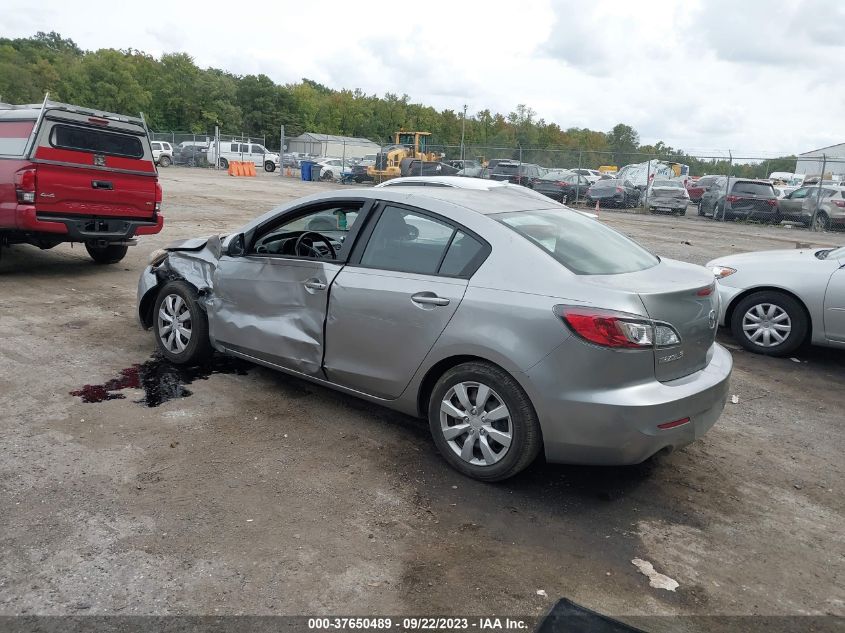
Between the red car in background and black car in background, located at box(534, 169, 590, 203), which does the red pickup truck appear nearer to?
black car in background, located at box(534, 169, 590, 203)

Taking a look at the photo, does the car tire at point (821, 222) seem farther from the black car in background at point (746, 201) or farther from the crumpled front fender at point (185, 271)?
the crumpled front fender at point (185, 271)

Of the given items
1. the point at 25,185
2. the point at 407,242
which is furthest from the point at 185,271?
the point at 25,185

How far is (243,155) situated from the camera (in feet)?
152

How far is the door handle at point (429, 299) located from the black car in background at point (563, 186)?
931 inches

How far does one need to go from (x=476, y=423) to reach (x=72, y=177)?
6.62 metres

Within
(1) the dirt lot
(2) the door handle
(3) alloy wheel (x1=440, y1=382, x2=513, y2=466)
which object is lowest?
(1) the dirt lot

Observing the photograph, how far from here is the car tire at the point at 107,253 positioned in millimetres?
9820

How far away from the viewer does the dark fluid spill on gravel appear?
489 cm

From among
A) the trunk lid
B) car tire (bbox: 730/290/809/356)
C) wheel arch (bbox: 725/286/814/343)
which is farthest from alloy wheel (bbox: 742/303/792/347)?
the trunk lid

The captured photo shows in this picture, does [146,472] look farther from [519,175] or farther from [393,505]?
[519,175]

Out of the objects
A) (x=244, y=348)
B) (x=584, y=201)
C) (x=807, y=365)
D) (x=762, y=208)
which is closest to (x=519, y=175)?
(x=584, y=201)

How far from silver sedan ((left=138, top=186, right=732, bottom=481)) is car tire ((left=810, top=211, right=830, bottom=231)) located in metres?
21.0

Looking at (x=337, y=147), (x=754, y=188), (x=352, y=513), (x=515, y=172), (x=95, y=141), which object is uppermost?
(x=337, y=147)

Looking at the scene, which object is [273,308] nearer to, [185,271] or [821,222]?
[185,271]
